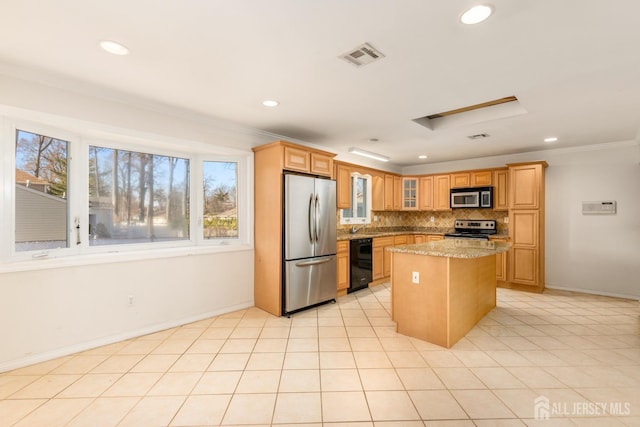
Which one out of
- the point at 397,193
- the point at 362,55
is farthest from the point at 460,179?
the point at 362,55

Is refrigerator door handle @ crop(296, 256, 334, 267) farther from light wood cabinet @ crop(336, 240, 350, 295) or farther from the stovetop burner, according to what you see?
the stovetop burner

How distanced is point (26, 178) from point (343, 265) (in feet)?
12.6

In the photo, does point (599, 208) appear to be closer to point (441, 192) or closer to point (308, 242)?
point (441, 192)

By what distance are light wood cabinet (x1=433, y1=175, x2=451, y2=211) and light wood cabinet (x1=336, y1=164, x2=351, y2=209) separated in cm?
220

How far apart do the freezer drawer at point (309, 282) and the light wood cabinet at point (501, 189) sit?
3436 mm

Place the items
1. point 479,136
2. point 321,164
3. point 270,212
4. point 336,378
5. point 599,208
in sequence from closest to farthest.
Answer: point 336,378 → point 270,212 → point 321,164 → point 479,136 → point 599,208

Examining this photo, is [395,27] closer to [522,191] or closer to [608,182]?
[522,191]

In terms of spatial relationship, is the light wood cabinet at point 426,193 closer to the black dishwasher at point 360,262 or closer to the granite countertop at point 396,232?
the granite countertop at point 396,232

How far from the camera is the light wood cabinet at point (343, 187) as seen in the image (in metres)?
4.95

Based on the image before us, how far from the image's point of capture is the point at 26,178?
2.54m

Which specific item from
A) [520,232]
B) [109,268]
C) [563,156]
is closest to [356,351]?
[109,268]

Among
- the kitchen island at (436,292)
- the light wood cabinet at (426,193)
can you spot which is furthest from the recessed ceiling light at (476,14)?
the light wood cabinet at (426,193)

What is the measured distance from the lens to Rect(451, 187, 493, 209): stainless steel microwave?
17.7 feet

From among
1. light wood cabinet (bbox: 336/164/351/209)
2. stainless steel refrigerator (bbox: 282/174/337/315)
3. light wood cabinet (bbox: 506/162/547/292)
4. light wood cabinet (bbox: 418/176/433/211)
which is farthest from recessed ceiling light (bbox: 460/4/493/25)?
light wood cabinet (bbox: 418/176/433/211)
